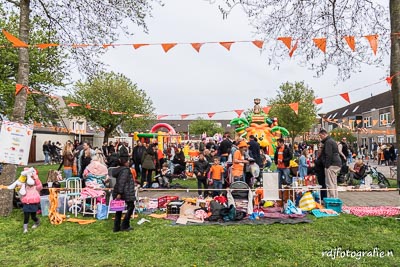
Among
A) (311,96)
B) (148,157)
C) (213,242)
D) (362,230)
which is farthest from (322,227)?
(311,96)

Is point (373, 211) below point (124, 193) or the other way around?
below

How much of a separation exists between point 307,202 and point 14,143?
7115 mm

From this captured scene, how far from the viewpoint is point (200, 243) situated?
19.4 ft

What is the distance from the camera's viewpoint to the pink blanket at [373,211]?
794 cm

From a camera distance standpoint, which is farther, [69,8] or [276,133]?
[276,133]

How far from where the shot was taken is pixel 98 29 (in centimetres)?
993

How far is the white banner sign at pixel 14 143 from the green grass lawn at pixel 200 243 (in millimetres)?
1449

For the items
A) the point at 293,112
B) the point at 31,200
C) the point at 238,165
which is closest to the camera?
the point at 31,200

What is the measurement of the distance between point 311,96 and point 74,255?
4146 centimetres

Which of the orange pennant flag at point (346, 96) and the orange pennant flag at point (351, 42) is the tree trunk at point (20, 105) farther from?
the orange pennant flag at point (346, 96)

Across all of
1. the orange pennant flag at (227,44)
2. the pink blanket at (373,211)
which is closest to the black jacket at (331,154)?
the pink blanket at (373,211)

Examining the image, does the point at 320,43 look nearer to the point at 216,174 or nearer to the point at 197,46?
the point at 197,46

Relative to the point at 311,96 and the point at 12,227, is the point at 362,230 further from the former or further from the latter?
the point at 311,96

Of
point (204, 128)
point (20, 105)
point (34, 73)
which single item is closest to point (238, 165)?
point (20, 105)
